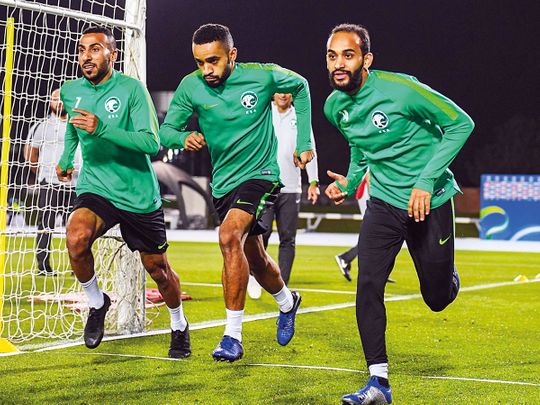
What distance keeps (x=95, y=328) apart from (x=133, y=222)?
29.9 inches

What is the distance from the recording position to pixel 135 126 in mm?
6906

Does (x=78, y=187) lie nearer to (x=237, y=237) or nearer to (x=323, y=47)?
(x=237, y=237)

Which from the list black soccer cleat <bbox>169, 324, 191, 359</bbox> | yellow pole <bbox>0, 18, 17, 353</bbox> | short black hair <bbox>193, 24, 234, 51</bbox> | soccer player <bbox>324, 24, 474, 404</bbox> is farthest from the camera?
yellow pole <bbox>0, 18, 17, 353</bbox>

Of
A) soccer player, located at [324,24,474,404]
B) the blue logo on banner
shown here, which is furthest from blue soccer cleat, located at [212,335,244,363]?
the blue logo on banner

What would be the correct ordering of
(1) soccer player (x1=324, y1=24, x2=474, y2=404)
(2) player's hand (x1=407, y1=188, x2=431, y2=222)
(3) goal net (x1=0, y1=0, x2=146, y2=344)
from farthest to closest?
(3) goal net (x1=0, y1=0, x2=146, y2=344), (1) soccer player (x1=324, y1=24, x2=474, y2=404), (2) player's hand (x1=407, y1=188, x2=431, y2=222)

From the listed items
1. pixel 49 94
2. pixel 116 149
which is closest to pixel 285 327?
pixel 116 149

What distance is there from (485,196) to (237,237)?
694 inches

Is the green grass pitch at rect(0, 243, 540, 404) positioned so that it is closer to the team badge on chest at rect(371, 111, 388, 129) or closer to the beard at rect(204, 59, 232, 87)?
the team badge on chest at rect(371, 111, 388, 129)

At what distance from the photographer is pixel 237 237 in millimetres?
6664

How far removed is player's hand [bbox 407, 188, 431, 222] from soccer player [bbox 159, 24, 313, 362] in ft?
4.71

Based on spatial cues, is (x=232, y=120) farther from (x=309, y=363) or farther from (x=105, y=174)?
(x=309, y=363)

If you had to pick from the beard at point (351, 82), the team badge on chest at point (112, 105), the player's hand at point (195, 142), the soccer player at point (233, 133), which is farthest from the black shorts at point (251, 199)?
the beard at point (351, 82)

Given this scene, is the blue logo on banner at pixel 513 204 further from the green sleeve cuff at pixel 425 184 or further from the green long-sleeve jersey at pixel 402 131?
the green sleeve cuff at pixel 425 184

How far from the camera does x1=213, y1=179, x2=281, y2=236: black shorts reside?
6859 millimetres
